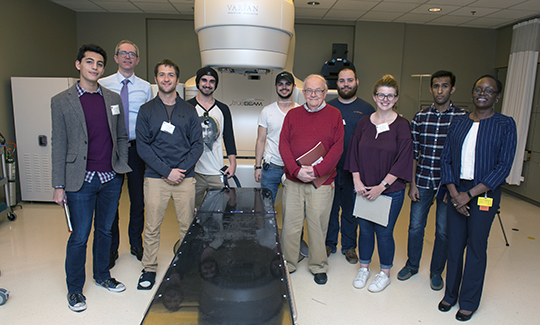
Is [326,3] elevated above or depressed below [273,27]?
above

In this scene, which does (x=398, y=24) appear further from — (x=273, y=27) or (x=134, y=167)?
(x=134, y=167)

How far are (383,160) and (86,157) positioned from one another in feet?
5.64

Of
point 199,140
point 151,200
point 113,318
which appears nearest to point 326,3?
point 199,140

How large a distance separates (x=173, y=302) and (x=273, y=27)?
159 centimetres

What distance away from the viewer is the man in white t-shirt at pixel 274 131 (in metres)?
2.50

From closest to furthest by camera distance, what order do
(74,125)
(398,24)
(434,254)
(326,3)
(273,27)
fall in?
(74,125) → (273,27) → (434,254) → (326,3) → (398,24)

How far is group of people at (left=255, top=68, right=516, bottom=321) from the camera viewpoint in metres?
1.87

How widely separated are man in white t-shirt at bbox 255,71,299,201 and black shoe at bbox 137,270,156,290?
1.00 meters

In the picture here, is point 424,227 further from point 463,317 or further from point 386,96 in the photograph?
point 386,96

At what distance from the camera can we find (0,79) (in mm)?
3799

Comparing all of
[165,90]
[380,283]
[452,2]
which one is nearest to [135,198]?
[165,90]

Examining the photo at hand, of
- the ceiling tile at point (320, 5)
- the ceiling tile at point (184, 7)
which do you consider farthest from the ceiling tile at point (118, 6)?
the ceiling tile at point (320, 5)

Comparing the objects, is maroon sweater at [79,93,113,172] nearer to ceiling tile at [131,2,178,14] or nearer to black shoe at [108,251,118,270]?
black shoe at [108,251,118,270]

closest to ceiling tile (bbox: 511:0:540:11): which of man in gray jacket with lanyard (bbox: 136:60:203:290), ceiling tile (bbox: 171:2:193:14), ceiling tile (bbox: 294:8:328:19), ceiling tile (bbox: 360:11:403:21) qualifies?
ceiling tile (bbox: 360:11:403:21)
